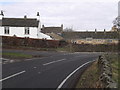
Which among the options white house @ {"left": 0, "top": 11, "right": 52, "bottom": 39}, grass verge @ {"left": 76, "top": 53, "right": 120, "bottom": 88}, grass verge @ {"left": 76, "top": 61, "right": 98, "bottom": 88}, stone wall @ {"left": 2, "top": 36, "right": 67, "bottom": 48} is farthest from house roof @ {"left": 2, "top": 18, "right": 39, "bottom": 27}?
grass verge @ {"left": 76, "top": 61, "right": 98, "bottom": 88}

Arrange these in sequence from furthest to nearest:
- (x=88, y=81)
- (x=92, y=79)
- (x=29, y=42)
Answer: (x=29, y=42) < (x=92, y=79) < (x=88, y=81)

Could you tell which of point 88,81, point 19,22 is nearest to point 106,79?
point 88,81

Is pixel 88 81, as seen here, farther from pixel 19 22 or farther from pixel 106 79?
pixel 19 22

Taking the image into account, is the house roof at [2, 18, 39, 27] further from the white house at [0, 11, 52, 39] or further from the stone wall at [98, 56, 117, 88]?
the stone wall at [98, 56, 117, 88]

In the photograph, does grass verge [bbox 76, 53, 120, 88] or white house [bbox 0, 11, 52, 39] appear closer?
grass verge [bbox 76, 53, 120, 88]

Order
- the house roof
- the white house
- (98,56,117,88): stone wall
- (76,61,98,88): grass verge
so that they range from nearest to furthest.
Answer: (98,56,117,88): stone wall < (76,61,98,88): grass verge < the white house < the house roof

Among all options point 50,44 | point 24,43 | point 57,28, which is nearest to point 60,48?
point 50,44

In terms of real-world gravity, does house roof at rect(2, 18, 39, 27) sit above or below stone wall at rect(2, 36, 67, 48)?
above

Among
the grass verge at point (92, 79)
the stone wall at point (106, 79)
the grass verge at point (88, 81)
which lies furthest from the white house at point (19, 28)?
the stone wall at point (106, 79)

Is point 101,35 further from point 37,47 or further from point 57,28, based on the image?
point 37,47

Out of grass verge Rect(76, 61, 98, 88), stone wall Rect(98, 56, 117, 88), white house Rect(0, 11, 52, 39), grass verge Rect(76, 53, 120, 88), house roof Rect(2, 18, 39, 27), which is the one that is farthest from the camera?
house roof Rect(2, 18, 39, 27)

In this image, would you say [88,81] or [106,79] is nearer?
[106,79]

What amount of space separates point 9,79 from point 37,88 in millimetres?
2830

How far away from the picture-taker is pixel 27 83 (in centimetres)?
1427
